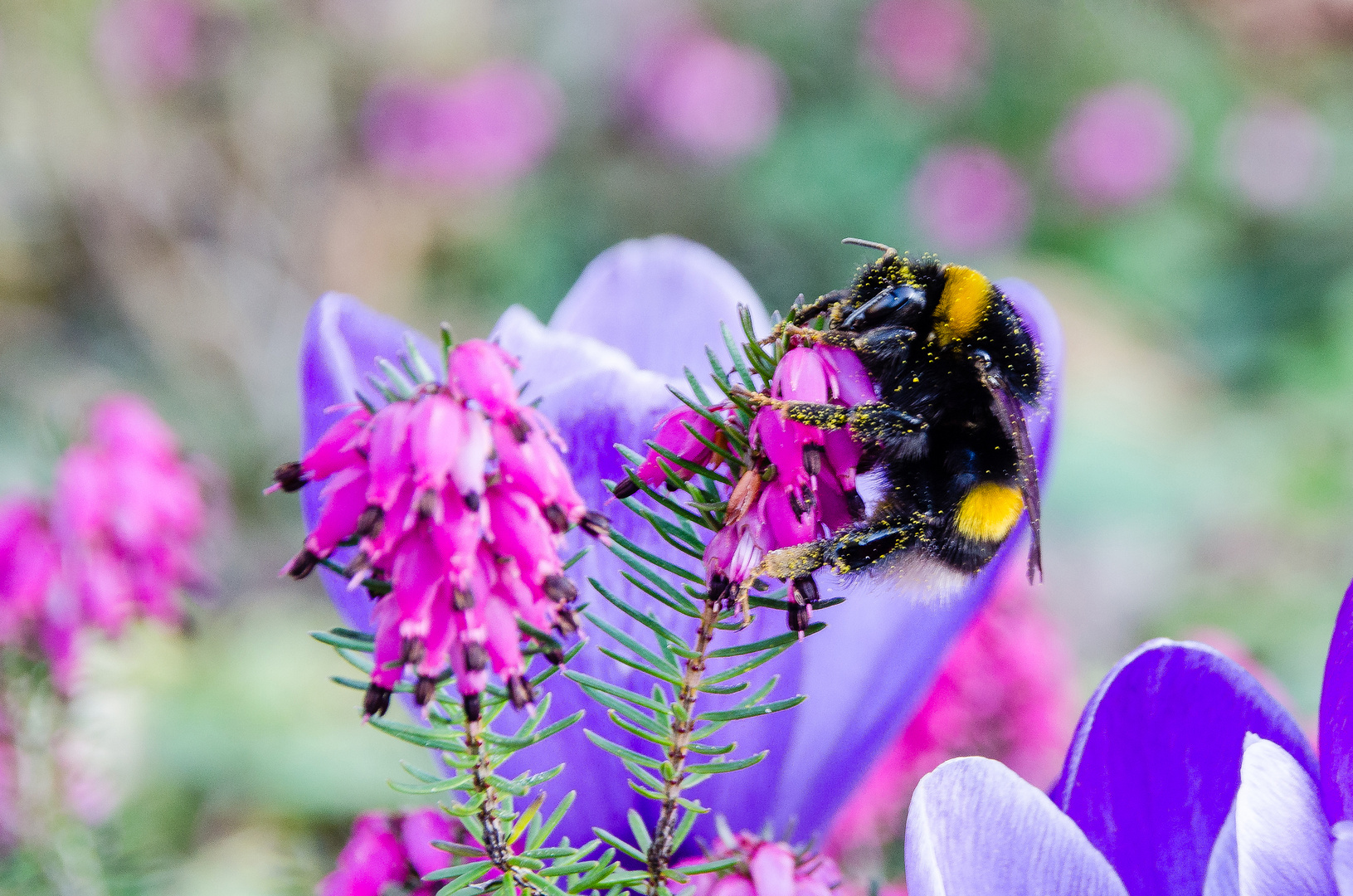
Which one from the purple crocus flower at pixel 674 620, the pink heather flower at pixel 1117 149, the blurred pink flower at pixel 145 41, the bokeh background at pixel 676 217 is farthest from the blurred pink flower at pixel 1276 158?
the purple crocus flower at pixel 674 620

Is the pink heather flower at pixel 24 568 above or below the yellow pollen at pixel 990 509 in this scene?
below

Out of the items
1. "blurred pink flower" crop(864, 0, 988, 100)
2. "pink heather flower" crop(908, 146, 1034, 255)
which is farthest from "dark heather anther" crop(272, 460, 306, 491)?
"blurred pink flower" crop(864, 0, 988, 100)

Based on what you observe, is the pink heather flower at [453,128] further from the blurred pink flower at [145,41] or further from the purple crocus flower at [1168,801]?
the purple crocus flower at [1168,801]

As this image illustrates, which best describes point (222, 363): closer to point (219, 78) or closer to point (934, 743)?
point (219, 78)

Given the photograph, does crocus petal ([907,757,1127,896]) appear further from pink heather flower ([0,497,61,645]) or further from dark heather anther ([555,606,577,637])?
pink heather flower ([0,497,61,645])

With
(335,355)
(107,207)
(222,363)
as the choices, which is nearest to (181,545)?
(335,355)

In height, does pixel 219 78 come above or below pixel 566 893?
above
